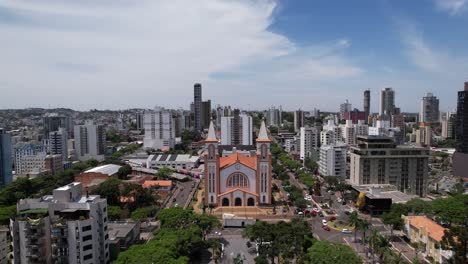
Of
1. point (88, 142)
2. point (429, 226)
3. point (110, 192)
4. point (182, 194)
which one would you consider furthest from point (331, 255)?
point (88, 142)

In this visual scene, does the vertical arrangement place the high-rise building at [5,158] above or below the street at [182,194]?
above

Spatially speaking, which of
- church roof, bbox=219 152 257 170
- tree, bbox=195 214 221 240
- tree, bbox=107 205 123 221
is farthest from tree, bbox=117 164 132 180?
tree, bbox=195 214 221 240

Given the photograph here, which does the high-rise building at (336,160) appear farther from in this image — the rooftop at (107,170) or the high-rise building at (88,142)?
the high-rise building at (88,142)

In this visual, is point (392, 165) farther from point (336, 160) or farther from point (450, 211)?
point (450, 211)

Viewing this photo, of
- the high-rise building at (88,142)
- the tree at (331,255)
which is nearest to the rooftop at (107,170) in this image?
the high-rise building at (88,142)

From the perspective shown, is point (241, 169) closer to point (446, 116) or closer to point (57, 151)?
point (57, 151)

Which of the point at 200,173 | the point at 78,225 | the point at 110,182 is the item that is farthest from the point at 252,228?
the point at 200,173
